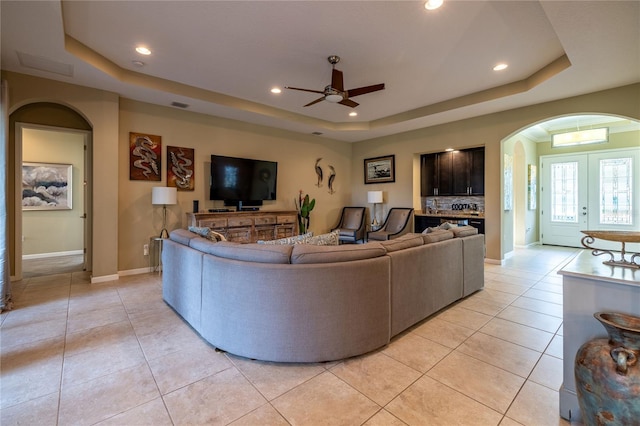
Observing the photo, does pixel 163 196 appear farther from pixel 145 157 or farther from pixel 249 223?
pixel 249 223

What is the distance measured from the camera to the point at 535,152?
763cm

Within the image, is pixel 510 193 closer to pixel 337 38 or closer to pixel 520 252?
pixel 520 252

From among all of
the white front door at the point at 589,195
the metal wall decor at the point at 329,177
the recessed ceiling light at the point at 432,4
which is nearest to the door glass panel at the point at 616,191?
the white front door at the point at 589,195

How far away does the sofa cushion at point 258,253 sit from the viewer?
2092 mm

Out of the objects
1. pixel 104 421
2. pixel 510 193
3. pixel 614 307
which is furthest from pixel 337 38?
pixel 510 193

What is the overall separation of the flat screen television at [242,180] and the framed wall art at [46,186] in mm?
3712

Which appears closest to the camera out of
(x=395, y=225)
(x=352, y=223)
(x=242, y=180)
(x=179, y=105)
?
(x=179, y=105)

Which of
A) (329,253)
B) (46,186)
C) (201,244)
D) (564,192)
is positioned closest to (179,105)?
(201,244)

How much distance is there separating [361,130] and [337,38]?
3593 mm

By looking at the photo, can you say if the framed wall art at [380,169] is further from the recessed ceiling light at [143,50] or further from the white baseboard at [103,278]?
the white baseboard at [103,278]

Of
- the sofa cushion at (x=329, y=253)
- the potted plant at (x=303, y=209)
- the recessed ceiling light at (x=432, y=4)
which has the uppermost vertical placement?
the recessed ceiling light at (x=432, y=4)

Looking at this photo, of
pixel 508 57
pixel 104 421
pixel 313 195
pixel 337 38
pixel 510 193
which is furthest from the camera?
pixel 313 195

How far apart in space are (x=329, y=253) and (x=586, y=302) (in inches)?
59.8

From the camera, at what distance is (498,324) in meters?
2.79
